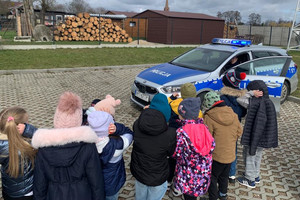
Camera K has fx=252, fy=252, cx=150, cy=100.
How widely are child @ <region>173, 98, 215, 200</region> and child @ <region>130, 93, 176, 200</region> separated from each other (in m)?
0.15

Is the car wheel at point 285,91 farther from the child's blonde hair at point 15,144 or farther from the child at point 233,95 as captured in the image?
the child's blonde hair at point 15,144

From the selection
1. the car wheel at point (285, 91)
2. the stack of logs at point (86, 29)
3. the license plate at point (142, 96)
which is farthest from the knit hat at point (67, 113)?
the stack of logs at point (86, 29)

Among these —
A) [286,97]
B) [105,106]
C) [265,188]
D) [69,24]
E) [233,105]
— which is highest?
[69,24]

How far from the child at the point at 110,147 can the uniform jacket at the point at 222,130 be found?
3.37ft

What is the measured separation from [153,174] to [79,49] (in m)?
15.4

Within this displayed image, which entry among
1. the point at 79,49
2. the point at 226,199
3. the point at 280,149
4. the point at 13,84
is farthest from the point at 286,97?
the point at 79,49

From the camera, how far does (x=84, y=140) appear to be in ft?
6.57

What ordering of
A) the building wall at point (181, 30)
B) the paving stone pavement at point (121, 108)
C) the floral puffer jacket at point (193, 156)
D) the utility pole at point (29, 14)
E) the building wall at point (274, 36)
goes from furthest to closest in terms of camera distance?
the building wall at point (274, 36)
the building wall at point (181, 30)
the utility pole at point (29, 14)
the paving stone pavement at point (121, 108)
the floral puffer jacket at point (193, 156)

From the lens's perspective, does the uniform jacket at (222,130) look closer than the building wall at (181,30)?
Yes

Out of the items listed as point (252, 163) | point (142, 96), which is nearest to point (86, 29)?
point (142, 96)

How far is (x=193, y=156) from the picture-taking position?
2.54 metres

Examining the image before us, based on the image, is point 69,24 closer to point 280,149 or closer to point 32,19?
point 32,19

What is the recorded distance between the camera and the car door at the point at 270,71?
5402mm

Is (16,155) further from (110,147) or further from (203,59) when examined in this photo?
(203,59)
